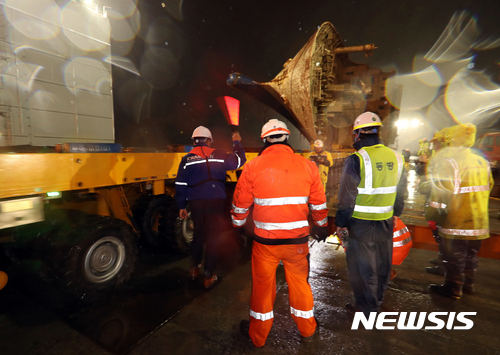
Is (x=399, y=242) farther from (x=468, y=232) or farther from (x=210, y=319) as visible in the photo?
(x=210, y=319)

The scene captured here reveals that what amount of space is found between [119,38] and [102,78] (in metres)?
3.39

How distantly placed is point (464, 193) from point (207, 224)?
3.05 m

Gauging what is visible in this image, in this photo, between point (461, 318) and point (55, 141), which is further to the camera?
point (55, 141)

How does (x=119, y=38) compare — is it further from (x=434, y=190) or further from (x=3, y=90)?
(x=434, y=190)

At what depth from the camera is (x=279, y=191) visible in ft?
6.54

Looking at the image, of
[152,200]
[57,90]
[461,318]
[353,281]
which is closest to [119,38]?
[57,90]

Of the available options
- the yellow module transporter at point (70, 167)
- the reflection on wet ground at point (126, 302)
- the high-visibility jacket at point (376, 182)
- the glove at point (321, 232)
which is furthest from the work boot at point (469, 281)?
the yellow module transporter at point (70, 167)

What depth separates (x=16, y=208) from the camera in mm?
2041

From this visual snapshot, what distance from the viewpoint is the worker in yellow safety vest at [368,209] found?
2.30 metres

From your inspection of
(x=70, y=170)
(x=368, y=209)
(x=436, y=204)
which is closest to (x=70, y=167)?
(x=70, y=170)

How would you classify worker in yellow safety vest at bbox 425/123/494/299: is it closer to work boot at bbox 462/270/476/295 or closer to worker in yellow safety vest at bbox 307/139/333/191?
work boot at bbox 462/270/476/295

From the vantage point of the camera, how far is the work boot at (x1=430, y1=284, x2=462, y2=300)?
2836 millimetres

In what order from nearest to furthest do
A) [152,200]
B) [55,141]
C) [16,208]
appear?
[16,208], [55,141], [152,200]

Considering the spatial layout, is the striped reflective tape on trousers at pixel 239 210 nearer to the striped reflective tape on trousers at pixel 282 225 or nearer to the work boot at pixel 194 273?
the striped reflective tape on trousers at pixel 282 225
